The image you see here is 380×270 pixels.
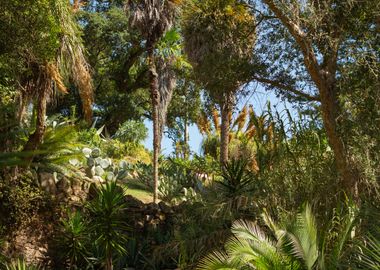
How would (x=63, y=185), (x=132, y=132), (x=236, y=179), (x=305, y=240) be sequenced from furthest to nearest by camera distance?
(x=132, y=132), (x=63, y=185), (x=236, y=179), (x=305, y=240)

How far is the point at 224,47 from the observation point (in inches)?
468

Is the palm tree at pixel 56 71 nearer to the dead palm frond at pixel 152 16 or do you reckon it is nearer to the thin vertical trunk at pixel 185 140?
the dead palm frond at pixel 152 16

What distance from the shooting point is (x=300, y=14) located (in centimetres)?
1035

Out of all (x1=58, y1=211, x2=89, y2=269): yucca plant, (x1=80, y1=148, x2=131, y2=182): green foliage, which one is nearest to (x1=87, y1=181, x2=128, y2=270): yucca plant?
(x1=58, y1=211, x2=89, y2=269): yucca plant

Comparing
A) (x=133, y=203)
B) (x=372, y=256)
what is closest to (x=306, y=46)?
(x=372, y=256)

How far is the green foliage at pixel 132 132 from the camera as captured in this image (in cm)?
2478

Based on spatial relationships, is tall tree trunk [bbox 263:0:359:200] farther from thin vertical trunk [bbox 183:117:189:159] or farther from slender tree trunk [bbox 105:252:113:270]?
thin vertical trunk [bbox 183:117:189:159]

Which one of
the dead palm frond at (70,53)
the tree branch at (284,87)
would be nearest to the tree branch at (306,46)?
the tree branch at (284,87)

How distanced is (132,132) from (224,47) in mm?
13533

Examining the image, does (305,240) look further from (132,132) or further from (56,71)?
(132,132)

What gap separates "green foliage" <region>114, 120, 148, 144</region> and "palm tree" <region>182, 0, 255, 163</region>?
12108 millimetres

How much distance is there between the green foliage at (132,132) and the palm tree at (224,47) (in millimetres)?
12108

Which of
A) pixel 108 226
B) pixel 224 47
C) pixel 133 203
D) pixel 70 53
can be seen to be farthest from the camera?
pixel 133 203

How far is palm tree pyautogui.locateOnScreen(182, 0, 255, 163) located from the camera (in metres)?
11.5
